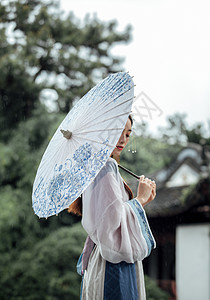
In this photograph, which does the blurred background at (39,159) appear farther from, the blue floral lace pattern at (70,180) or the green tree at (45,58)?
the blue floral lace pattern at (70,180)

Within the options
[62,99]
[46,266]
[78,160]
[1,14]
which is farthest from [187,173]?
[78,160]

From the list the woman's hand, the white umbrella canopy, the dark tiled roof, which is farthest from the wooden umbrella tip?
the dark tiled roof

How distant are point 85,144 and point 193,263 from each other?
5.19 meters

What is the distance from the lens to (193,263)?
6180 mm

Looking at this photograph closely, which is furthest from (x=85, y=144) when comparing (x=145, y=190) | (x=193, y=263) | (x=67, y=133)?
(x=193, y=263)

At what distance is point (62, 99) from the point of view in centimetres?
686

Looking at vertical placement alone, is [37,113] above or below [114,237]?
above

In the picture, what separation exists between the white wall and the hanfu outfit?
485cm

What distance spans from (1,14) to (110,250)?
6.38 m

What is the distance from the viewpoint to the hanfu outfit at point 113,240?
4.68ft

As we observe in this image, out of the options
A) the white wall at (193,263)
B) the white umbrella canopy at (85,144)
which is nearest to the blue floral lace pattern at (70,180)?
the white umbrella canopy at (85,144)

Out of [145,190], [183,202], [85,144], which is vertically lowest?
[183,202]

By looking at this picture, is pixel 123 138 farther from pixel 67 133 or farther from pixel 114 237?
pixel 114 237

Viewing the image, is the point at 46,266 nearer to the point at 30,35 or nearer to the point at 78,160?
the point at 30,35
